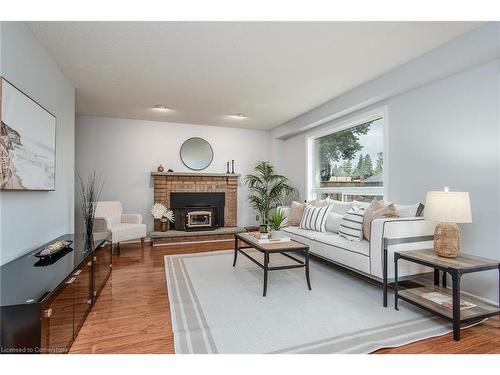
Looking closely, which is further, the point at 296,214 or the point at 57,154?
the point at 296,214

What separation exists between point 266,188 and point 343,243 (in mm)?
3192

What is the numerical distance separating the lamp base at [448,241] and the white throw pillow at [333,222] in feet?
4.44

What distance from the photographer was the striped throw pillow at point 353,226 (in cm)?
295

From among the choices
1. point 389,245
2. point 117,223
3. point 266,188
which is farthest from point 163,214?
point 389,245

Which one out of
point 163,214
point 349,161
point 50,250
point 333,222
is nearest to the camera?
point 50,250

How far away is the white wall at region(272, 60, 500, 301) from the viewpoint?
2375 millimetres

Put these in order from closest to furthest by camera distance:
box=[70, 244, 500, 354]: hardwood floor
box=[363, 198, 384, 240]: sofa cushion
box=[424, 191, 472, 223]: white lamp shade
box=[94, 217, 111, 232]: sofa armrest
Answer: box=[70, 244, 500, 354]: hardwood floor
box=[424, 191, 472, 223]: white lamp shade
box=[363, 198, 384, 240]: sofa cushion
box=[94, 217, 111, 232]: sofa armrest

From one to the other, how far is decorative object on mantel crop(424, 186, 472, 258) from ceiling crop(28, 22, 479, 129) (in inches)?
57.6

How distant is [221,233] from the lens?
5.40 metres

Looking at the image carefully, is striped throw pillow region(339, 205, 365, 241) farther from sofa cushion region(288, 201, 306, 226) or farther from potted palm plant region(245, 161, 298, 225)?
potted palm plant region(245, 161, 298, 225)

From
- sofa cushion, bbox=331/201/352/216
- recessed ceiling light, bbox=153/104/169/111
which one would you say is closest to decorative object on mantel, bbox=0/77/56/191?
recessed ceiling light, bbox=153/104/169/111

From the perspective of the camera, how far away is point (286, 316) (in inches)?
84.0

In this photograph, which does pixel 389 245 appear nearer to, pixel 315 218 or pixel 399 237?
pixel 399 237
